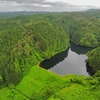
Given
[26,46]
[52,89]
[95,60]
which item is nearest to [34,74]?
[52,89]

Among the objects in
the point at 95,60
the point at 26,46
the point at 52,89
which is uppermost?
the point at 26,46

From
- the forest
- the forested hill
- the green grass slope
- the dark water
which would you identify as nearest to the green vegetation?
the forest

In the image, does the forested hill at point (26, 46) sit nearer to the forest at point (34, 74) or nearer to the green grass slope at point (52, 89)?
the forest at point (34, 74)

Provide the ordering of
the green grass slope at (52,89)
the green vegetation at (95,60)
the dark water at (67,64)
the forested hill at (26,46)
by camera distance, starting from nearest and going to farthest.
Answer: the green grass slope at (52,89) → the forested hill at (26,46) → the green vegetation at (95,60) → the dark water at (67,64)

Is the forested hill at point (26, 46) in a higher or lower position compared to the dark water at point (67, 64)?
higher

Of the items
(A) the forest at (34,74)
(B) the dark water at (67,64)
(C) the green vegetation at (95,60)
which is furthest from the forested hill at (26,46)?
(C) the green vegetation at (95,60)

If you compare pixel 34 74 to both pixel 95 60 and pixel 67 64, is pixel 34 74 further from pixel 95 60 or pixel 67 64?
pixel 95 60

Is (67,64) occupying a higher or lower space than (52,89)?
lower

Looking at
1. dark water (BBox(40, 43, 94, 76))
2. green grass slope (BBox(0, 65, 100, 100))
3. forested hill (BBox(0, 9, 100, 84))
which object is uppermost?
forested hill (BBox(0, 9, 100, 84))

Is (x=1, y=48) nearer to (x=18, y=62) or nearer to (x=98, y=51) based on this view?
(x=18, y=62)

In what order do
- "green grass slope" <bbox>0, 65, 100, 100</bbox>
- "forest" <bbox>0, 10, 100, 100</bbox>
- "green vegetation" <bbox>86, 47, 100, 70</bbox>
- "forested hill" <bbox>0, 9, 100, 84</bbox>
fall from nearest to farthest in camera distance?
"green grass slope" <bbox>0, 65, 100, 100</bbox> < "forest" <bbox>0, 10, 100, 100</bbox> < "forested hill" <bbox>0, 9, 100, 84</bbox> < "green vegetation" <bbox>86, 47, 100, 70</bbox>

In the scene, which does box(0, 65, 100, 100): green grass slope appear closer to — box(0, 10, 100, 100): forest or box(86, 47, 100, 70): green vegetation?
box(0, 10, 100, 100): forest
